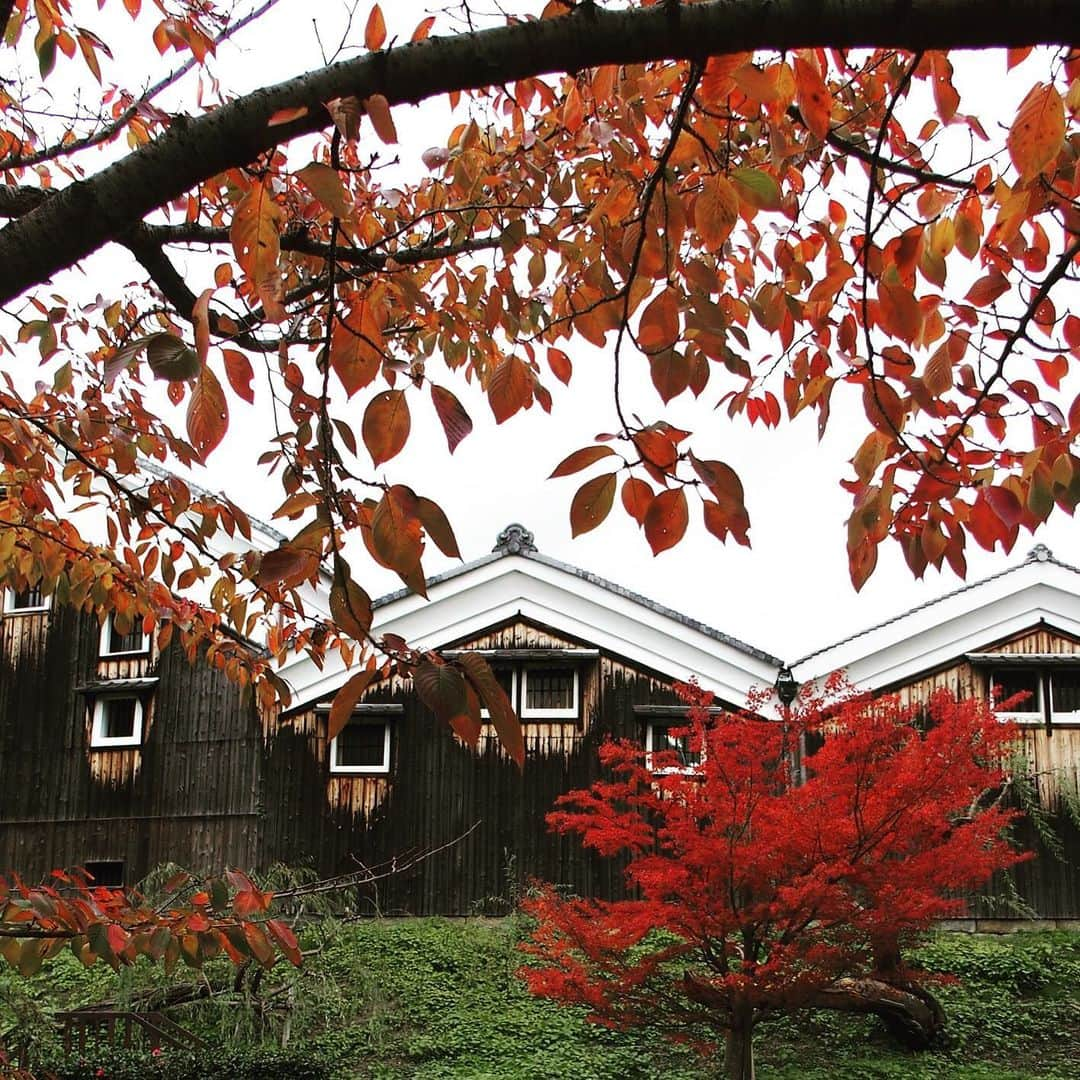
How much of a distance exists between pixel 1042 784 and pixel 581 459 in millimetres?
13097

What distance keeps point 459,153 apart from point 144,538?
1.70 metres

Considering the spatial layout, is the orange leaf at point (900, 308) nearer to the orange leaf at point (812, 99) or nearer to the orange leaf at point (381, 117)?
the orange leaf at point (812, 99)

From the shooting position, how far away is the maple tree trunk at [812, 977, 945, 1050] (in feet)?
30.8

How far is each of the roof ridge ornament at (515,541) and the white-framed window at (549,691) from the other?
143 cm

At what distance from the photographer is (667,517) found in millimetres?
1727

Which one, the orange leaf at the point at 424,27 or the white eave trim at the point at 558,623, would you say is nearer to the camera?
the orange leaf at the point at 424,27

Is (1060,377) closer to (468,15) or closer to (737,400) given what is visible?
(737,400)

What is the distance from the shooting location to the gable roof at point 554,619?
1358cm

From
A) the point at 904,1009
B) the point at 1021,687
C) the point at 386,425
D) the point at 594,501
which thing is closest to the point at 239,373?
the point at 386,425

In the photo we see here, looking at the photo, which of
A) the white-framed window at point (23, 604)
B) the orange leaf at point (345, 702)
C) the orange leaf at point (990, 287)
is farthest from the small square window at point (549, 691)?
the orange leaf at point (345, 702)

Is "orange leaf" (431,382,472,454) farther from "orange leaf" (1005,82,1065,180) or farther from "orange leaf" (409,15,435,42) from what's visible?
"orange leaf" (409,15,435,42)

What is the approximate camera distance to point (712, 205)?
1970 mm

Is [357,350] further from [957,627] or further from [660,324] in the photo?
[957,627]

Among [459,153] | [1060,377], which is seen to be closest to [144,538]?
[459,153]
